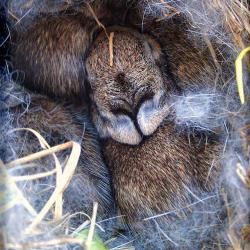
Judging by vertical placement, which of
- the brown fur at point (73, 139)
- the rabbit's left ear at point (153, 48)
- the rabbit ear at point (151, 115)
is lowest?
the brown fur at point (73, 139)

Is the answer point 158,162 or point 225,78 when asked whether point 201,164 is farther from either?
point 225,78

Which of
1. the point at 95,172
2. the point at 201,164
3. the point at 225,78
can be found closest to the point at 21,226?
the point at 95,172

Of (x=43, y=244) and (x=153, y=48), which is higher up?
(x=153, y=48)

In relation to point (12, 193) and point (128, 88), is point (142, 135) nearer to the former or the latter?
point (128, 88)

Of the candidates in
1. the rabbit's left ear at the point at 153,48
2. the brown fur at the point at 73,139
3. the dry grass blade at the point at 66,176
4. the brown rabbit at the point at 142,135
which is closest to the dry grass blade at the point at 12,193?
the dry grass blade at the point at 66,176

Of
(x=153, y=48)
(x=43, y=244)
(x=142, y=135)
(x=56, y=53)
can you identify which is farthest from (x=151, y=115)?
(x=43, y=244)

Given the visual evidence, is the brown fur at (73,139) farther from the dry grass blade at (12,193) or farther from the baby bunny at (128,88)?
the dry grass blade at (12,193)

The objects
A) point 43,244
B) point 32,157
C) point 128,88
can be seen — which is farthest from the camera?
point 128,88

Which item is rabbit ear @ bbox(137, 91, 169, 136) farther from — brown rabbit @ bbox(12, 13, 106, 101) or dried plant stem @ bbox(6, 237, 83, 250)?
dried plant stem @ bbox(6, 237, 83, 250)

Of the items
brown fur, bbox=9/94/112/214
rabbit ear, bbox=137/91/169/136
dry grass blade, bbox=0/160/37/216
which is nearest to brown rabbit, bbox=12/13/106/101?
brown fur, bbox=9/94/112/214
